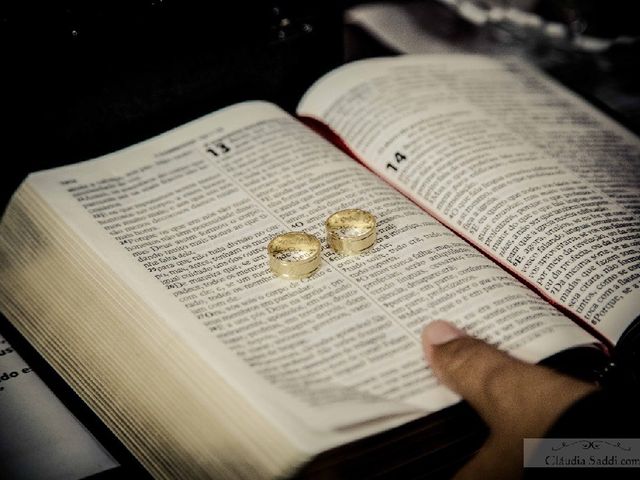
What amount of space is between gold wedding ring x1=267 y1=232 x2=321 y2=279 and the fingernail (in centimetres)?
14

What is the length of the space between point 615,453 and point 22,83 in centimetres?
74

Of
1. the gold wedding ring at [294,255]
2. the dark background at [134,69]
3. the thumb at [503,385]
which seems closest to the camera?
the thumb at [503,385]

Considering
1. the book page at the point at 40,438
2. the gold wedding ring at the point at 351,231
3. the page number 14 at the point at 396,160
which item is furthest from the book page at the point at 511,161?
the book page at the point at 40,438

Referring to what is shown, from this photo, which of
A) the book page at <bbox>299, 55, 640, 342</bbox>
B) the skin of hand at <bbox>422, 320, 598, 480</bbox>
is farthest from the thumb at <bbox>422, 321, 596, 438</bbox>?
the book page at <bbox>299, 55, 640, 342</bbox>

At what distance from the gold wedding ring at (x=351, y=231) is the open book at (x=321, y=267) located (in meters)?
0.02

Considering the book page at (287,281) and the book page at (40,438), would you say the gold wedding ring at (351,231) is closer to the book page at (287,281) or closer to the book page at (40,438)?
the book page at (287,281)

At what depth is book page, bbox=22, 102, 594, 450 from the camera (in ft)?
1.98

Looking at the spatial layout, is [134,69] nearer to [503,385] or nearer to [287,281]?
[287,281]

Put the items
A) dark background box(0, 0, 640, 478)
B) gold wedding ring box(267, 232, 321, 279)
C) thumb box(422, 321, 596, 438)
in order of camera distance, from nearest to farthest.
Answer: thumb box(422, 321, 596, 438) → gold wedding ring box(267, 232, 321, 279) → dark background box(0, 0, 640, 478)

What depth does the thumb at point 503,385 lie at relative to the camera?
57 cm

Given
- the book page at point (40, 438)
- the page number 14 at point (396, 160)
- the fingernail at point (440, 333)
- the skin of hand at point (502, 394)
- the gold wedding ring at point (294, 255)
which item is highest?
the page number 14 at point (396, 160)

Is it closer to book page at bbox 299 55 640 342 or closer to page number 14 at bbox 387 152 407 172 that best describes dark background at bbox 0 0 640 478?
book page at bbox 299 55 640 342

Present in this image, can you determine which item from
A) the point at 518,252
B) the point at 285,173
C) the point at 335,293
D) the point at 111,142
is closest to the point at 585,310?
the point at 518,252

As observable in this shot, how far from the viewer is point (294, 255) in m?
0.70
